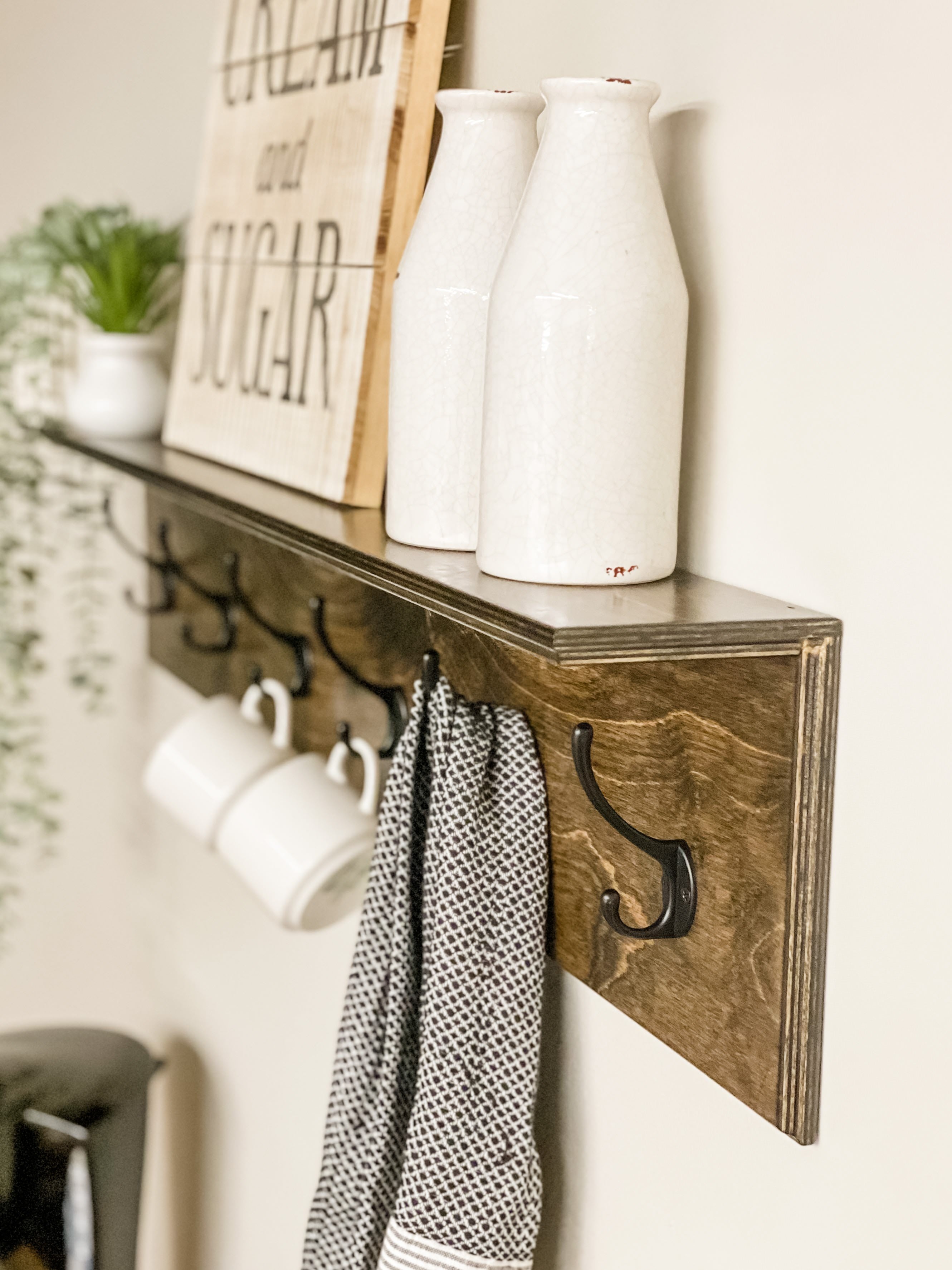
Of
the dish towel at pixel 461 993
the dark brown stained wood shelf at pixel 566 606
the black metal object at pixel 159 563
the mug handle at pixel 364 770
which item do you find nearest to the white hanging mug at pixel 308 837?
the mug handle at pixel 364 770

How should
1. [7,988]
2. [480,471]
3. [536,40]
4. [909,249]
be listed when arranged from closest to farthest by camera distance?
[909,249] → [480,471] → [536,40] → [7,988]

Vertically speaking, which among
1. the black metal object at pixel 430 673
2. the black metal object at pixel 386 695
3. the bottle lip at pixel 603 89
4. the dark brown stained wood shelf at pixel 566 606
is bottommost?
the black metal object at pixel 386 695

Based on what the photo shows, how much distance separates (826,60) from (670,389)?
14 centimetres

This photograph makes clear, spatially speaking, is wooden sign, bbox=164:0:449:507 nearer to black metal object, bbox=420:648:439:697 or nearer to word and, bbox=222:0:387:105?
word and, bbox=222:0:387:105

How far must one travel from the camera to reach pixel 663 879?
637 millimetres

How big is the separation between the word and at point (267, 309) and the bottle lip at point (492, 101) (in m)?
0.20

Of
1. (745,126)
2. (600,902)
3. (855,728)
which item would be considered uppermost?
(745,126)

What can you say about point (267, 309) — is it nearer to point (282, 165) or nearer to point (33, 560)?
point (282, 165)

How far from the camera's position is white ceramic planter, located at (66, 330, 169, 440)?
1189mm

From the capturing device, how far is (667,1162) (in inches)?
26.8

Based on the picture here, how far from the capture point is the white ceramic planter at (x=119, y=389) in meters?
1.19

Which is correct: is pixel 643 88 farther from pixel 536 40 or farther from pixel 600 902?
pixel 600 902

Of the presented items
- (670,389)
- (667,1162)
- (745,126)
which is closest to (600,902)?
(667,1162)

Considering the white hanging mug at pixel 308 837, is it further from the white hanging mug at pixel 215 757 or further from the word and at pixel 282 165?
the word and at pixel 282 165
